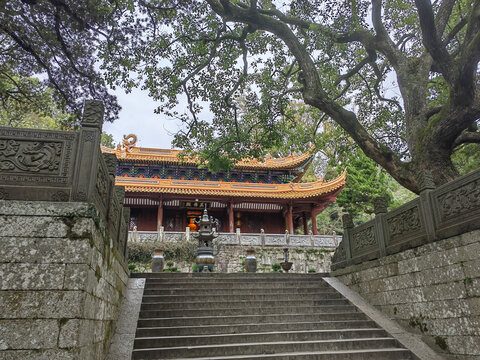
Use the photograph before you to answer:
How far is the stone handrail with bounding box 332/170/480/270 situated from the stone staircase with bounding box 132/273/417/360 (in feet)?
3.96

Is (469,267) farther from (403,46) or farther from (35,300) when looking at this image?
(403,46)

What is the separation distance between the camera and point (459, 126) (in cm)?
598

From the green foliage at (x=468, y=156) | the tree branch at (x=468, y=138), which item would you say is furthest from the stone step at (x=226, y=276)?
the green foliage at (x=468, y=156)

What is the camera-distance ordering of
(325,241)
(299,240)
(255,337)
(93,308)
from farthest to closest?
(325,241), (299,240), (255,337), (93,308)

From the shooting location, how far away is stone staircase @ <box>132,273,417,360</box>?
494cm

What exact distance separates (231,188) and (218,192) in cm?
101

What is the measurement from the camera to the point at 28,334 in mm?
2947

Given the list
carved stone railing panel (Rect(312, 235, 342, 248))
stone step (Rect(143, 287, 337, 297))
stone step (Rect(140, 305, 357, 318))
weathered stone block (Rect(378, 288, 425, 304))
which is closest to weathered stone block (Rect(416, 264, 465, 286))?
weathered stone block (Rect(378, 288, 425, 304))

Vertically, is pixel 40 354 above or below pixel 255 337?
above

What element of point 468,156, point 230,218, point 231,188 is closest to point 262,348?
point 468,156

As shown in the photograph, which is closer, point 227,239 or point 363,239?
point 363,239

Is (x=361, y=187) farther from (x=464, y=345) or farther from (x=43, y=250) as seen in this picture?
(x=43, y=250)

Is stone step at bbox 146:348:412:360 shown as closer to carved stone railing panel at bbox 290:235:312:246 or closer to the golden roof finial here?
carved stone railing panel at bbox 290:235:312:246

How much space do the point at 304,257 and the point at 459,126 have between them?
38.9 feet
